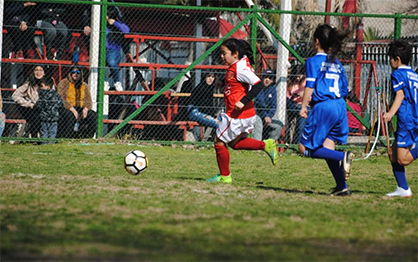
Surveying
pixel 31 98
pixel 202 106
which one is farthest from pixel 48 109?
pixel 202 106

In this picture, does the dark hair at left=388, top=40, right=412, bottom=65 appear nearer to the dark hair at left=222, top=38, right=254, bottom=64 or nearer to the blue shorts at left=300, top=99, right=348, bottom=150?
the blue shorts at left=300, top=99, right=348, bottom=150

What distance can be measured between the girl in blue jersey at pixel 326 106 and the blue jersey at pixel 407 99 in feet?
1.97

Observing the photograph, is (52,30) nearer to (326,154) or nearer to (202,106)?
(202,106)

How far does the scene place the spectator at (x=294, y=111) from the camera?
13.8 m

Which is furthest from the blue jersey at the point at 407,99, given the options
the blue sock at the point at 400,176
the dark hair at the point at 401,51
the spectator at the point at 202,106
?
the spectator at the point at 202,106

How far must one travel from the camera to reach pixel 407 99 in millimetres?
7625

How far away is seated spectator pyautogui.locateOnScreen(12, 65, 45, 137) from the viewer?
42.8 feet

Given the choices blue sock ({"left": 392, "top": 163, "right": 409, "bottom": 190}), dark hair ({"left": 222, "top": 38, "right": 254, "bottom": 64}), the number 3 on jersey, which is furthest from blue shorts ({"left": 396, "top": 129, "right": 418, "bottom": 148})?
dark hair ({"left": 222, "top": 38, "right": 254, "bottom": 64})

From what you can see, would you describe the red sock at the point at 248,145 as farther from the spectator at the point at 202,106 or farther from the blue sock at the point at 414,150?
the spectator at the point at 202,106

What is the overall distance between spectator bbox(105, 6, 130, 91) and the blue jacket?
284 cm

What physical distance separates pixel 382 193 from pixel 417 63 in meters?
7.85

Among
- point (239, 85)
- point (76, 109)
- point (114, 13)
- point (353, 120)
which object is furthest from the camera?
point (353, 120)

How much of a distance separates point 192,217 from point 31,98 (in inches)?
325

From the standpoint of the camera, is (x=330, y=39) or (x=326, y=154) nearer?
(x=326, y=154)
